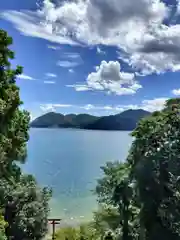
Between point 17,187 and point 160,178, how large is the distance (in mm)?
8613

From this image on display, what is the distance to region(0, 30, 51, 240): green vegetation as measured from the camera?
13.4 m

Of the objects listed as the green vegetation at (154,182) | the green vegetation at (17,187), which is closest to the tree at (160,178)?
the green vegetation at (154,182)

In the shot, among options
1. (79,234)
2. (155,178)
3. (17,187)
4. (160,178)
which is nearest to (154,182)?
(155,178)

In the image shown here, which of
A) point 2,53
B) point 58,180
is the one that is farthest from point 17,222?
point 58,180

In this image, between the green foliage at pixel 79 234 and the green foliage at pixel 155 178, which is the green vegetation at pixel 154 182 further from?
the green foliage at pixel 79 234

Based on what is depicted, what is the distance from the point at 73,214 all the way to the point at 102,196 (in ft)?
65.4

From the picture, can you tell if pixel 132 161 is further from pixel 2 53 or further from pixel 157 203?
pixel 2 53

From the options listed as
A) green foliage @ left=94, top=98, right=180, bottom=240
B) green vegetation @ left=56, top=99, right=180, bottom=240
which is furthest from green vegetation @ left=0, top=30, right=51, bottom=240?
green foliage @ left=94, top=98, right=180, bottom=240

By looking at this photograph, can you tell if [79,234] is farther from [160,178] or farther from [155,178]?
[160,178]

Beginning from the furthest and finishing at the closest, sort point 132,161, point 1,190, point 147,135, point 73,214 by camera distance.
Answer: point 73,214, point 132,161, point 147,135, point 1,190

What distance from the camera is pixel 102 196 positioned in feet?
74.5

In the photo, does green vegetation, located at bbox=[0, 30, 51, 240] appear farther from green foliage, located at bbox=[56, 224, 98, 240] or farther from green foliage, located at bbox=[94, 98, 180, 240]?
green foliage, located at bbox=[94, 98, 180, 240]

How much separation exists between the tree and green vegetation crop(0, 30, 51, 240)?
18.2 ft

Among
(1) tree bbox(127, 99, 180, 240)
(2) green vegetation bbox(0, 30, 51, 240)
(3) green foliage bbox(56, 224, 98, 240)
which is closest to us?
(2) green vegetation bbox(0, 30, 51, 240)
